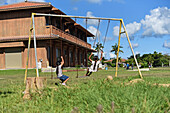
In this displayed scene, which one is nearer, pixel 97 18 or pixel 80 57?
pixel 97 18

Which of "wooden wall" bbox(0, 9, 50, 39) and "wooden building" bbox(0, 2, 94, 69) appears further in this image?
"wooden wall" bbox(0, 9, 50, 39)

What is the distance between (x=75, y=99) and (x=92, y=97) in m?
0.54

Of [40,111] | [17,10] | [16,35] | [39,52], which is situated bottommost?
[40,111]

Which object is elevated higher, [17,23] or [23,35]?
[17,23]

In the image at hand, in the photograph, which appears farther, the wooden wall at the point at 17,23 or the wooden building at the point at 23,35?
the wooden wall at the point at 17,23

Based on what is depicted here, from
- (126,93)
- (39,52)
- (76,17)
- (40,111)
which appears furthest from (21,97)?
(39,52)

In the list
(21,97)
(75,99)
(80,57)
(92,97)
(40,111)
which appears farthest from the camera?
(80,57)

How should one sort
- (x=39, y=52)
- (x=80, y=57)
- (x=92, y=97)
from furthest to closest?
(x=80, y=57)
(x=39, y=52)
(x=92, y=97)

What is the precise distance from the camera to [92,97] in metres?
4.92

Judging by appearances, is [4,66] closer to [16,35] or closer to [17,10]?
[16,35]

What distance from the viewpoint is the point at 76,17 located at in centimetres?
1031

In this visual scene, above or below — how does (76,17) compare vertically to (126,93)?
above

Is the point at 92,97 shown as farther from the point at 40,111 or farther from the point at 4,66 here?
the point at 4,66

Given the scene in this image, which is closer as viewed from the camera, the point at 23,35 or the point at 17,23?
the point at 23,35
